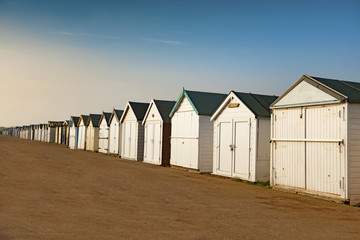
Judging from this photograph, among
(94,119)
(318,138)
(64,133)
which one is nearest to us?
(318,138)

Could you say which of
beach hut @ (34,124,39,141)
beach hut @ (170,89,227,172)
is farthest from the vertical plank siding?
beach hut @ (34,124,39,141)

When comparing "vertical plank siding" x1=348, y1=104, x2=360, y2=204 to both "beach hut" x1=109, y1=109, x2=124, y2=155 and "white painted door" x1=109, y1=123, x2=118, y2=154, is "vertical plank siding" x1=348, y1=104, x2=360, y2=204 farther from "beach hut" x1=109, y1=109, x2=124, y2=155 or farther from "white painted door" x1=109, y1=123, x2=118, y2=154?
"white painted door" x1=109, y1=123, x2=118, y2=154

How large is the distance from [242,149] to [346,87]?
17.9 feet

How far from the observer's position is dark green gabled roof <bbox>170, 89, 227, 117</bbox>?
19.1m

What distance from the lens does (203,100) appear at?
66.1 feet

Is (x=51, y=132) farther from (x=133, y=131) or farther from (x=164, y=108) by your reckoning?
(x=164, y=108)

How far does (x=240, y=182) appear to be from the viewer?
1538 centimetres

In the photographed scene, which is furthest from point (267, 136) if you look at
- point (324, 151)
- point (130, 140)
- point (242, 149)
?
point (130, 140)

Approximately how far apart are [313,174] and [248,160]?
3960 millimetres

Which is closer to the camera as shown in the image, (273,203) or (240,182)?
(273,203)

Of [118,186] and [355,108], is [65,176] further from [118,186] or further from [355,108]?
[355,108]

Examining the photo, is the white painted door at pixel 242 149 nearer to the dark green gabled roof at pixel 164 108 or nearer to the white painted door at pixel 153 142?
the dark green gabled roof at pixel 164 108

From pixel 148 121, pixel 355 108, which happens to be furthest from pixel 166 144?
pixel 355 108

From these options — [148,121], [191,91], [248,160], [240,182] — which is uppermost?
[191,91]
